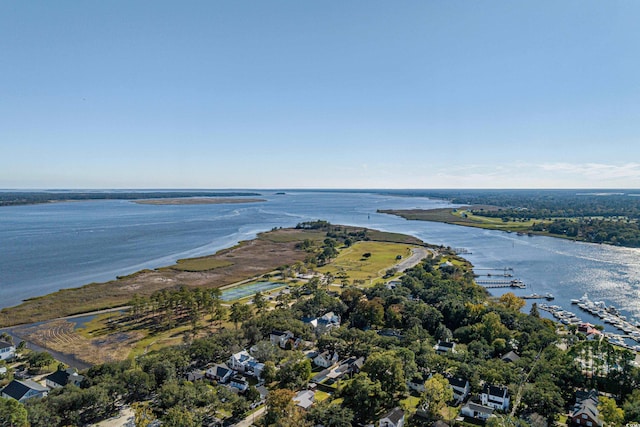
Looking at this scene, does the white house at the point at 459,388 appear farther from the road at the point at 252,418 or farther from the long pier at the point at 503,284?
the long pier at the point at 503,284

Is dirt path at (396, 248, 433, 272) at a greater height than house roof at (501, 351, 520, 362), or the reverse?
house roof at (501, 351, 520, 362)

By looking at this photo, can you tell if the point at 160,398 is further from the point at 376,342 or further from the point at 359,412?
the point at 376,342

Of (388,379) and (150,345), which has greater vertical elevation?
(388,379)

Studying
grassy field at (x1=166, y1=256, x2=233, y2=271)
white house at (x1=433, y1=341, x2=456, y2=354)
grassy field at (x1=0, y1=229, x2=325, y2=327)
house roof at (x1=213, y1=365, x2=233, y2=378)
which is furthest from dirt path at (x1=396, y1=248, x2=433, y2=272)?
house roof at (x1=213, y1=365, x2=233, y2=378)

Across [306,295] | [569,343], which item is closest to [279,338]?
[306,295]

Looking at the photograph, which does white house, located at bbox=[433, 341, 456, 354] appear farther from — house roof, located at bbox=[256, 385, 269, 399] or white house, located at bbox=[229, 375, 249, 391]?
white house, located at bbox=[229, 375, 249, 391]

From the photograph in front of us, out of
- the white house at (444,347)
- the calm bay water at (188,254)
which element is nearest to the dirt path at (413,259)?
the calm bay water at (188,254)
